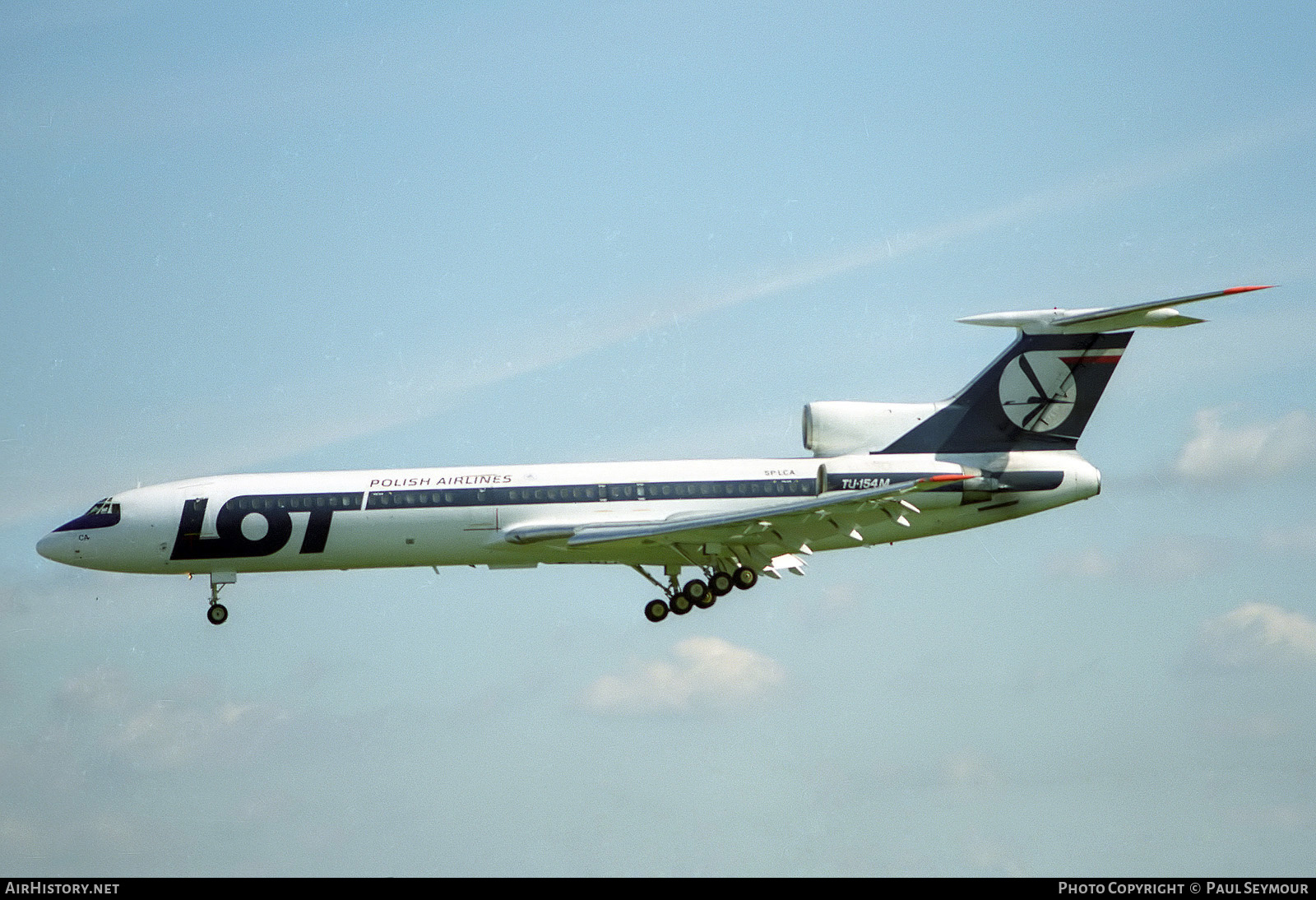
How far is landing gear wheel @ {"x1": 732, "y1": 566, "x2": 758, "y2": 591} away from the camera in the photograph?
46969 mm

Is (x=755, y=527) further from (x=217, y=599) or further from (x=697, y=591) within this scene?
(x=217, y=599)

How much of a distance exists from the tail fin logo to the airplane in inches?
1.9

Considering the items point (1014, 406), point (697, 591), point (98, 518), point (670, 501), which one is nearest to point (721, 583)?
point (697, 591)

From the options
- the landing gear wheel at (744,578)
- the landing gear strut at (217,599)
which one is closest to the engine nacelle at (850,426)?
the landing gear wheel at (744,578)

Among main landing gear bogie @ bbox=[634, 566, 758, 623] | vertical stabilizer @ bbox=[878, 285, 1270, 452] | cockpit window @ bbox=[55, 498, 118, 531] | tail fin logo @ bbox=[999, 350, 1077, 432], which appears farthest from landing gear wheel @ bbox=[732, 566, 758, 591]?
cockpit window @ bbox=[55, 498, 118, 531]

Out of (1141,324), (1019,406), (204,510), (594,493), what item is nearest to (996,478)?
Result: (1019,406)

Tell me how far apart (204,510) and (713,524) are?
47.6 feet

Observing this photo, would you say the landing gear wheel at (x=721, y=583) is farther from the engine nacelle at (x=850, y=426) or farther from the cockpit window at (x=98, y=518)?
the cockpit window at (x=98, y=518)

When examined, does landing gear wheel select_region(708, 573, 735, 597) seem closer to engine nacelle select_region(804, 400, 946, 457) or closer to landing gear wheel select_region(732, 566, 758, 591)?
landing gear wheel select_region(732, 566, 758, 591)

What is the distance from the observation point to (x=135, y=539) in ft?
155
